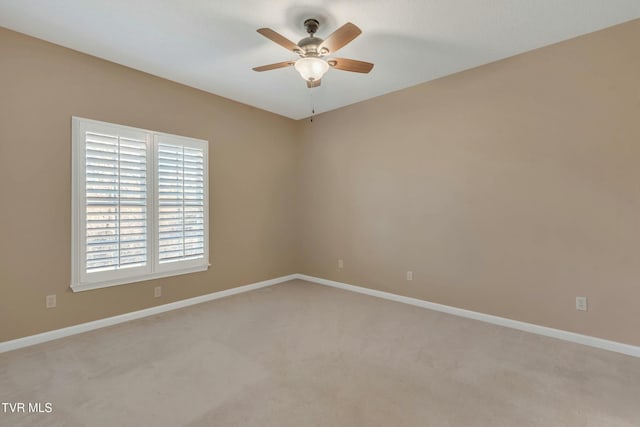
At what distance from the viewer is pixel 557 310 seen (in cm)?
290

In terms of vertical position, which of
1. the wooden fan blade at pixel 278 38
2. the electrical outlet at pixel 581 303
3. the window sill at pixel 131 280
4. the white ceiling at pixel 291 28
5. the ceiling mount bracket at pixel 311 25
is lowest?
the electrical outlet at pixel 581 303

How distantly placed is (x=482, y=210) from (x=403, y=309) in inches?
59.2

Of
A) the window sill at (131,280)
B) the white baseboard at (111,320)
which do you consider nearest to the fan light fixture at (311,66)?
the window sill at (131,280)

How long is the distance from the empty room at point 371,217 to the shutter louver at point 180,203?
1.1 inches

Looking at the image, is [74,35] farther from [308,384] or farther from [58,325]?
[308,384]

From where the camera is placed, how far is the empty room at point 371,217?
6.86ft

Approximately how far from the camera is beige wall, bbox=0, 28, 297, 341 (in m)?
2.64

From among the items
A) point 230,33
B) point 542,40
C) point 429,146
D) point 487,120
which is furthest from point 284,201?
point 542,40

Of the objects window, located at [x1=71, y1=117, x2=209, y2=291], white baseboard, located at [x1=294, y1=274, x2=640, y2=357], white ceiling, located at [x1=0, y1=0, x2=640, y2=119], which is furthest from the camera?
window, located at [x1=71, y1=117, x2=209, y2=291]

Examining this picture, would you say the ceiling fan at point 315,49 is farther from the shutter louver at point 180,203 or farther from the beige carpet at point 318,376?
the beige carpet at point 318,376

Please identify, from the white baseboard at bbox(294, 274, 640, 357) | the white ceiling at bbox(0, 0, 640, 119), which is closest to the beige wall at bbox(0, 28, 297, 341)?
the white ceiling at bbox(0, 0, 640, 119)

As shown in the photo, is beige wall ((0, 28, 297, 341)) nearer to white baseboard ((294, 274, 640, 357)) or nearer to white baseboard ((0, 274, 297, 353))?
white baseboard ((0, 274, 297, 353))

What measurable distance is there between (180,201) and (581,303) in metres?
4.38

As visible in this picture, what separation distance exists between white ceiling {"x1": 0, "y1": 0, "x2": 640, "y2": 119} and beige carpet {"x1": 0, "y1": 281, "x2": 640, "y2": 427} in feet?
9.20
